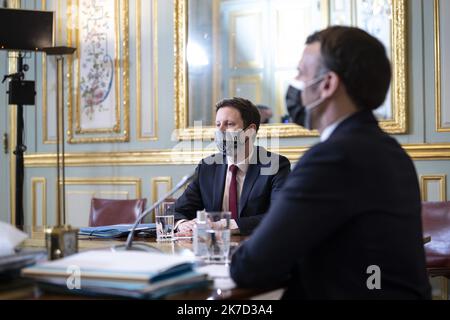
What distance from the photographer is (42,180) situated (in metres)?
4.82

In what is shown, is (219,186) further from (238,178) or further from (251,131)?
(251,131)

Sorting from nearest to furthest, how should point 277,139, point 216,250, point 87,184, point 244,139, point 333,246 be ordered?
1. point 333,246
2. point 216,250
3. point 244,139
4. point 277,139
5. point 87,184

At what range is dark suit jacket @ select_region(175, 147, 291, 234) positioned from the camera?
262 centimetres

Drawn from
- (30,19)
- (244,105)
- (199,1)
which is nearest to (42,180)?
(30,19)

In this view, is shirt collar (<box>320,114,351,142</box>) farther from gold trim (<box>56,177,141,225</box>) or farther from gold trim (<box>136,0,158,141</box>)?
gold trim (<box>56,177,141,225</box>)

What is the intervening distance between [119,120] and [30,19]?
3.17ft

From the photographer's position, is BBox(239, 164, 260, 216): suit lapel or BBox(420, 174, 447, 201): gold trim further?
BBox(420, 174, 447, 201): gold trim

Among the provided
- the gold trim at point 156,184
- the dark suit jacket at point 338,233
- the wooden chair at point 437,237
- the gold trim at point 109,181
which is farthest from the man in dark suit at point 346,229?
the gold trim at point 109,181

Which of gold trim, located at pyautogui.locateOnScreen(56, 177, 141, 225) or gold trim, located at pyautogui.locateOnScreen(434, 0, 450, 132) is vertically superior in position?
gold trim, located at pyautogui.locateOnScreen(434, 0, 450, 132)

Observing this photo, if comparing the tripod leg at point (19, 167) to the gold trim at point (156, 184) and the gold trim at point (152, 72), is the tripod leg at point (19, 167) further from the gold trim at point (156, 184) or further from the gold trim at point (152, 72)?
the gold trim at point (156, 184)

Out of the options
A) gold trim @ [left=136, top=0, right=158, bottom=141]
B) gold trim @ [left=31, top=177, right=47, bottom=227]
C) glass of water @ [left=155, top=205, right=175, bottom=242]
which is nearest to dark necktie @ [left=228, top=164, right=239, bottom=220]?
glass of water @ [left=155, top=205, right=175, bottom=242]

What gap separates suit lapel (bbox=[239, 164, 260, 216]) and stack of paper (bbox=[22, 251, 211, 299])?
4.46ft

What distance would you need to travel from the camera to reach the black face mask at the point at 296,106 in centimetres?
159
